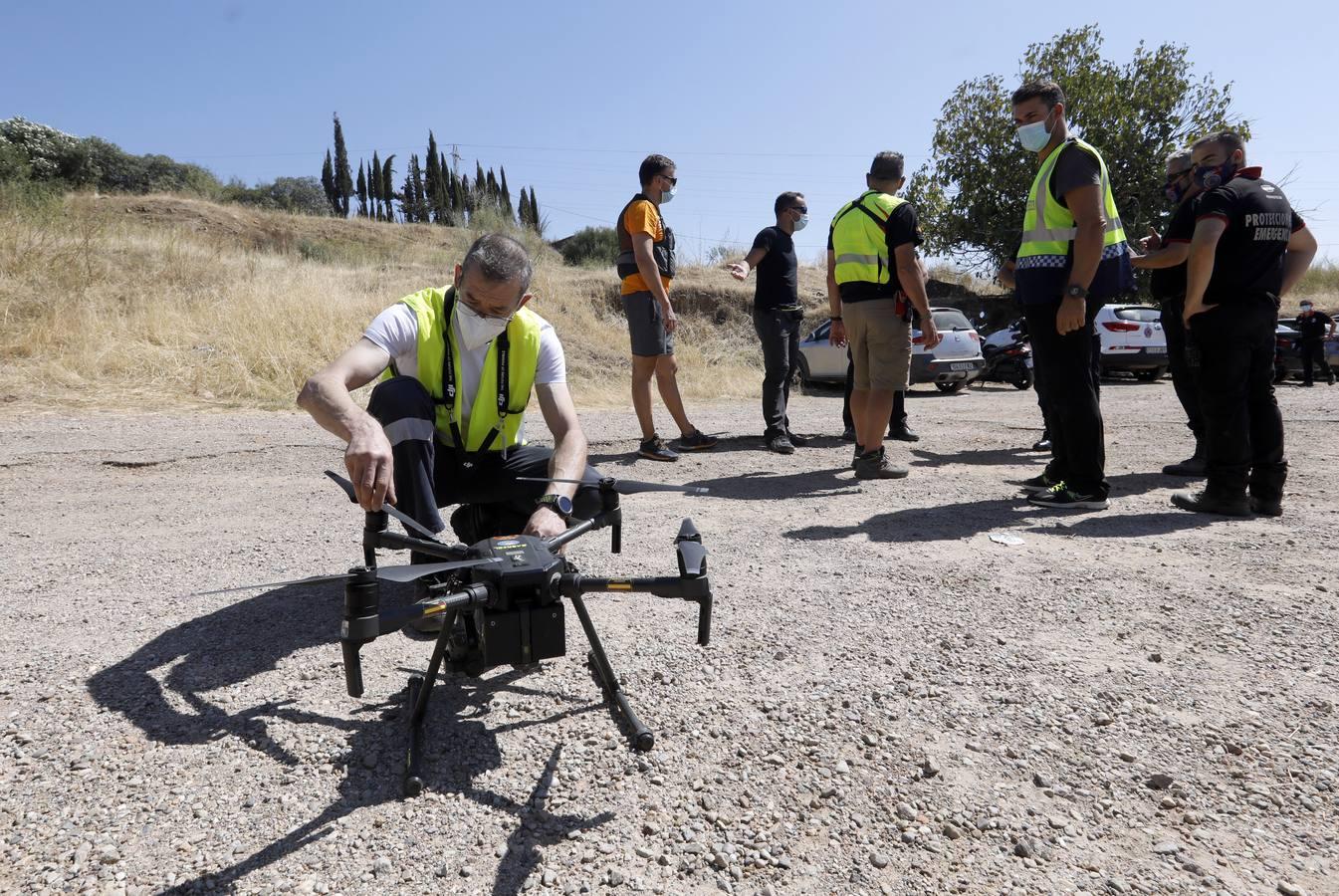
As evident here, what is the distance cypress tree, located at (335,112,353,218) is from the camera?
4781cm

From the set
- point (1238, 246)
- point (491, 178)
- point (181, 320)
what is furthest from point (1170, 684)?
point (491, 178)

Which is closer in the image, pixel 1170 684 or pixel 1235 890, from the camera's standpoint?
pixel 1235 890

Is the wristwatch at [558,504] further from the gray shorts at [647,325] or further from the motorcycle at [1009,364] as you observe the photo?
the motorcycle at [1009,364]

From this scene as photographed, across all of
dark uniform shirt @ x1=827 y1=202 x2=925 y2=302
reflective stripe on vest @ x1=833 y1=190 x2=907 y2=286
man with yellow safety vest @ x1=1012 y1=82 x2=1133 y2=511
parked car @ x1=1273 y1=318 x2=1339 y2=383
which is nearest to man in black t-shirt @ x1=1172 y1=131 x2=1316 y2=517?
man with yellow safety vest @ x1=1012 y1=82 x2=1133 y2=511

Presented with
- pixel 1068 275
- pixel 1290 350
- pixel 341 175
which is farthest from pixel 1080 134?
pixel 341 175

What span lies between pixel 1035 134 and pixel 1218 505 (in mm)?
2155

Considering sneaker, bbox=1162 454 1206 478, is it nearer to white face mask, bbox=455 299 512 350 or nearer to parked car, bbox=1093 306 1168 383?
white face mask, bbox=455 299 512 350

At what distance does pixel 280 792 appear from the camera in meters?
1.79

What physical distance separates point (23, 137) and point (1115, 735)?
42.5 meters

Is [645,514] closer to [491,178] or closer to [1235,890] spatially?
[1235,890]

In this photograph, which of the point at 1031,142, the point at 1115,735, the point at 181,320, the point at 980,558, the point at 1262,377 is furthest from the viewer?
the point at 181,320

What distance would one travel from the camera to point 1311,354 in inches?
597

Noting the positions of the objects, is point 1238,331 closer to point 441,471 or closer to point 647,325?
point 647,325

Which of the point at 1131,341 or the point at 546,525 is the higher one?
the point at 1131,341
